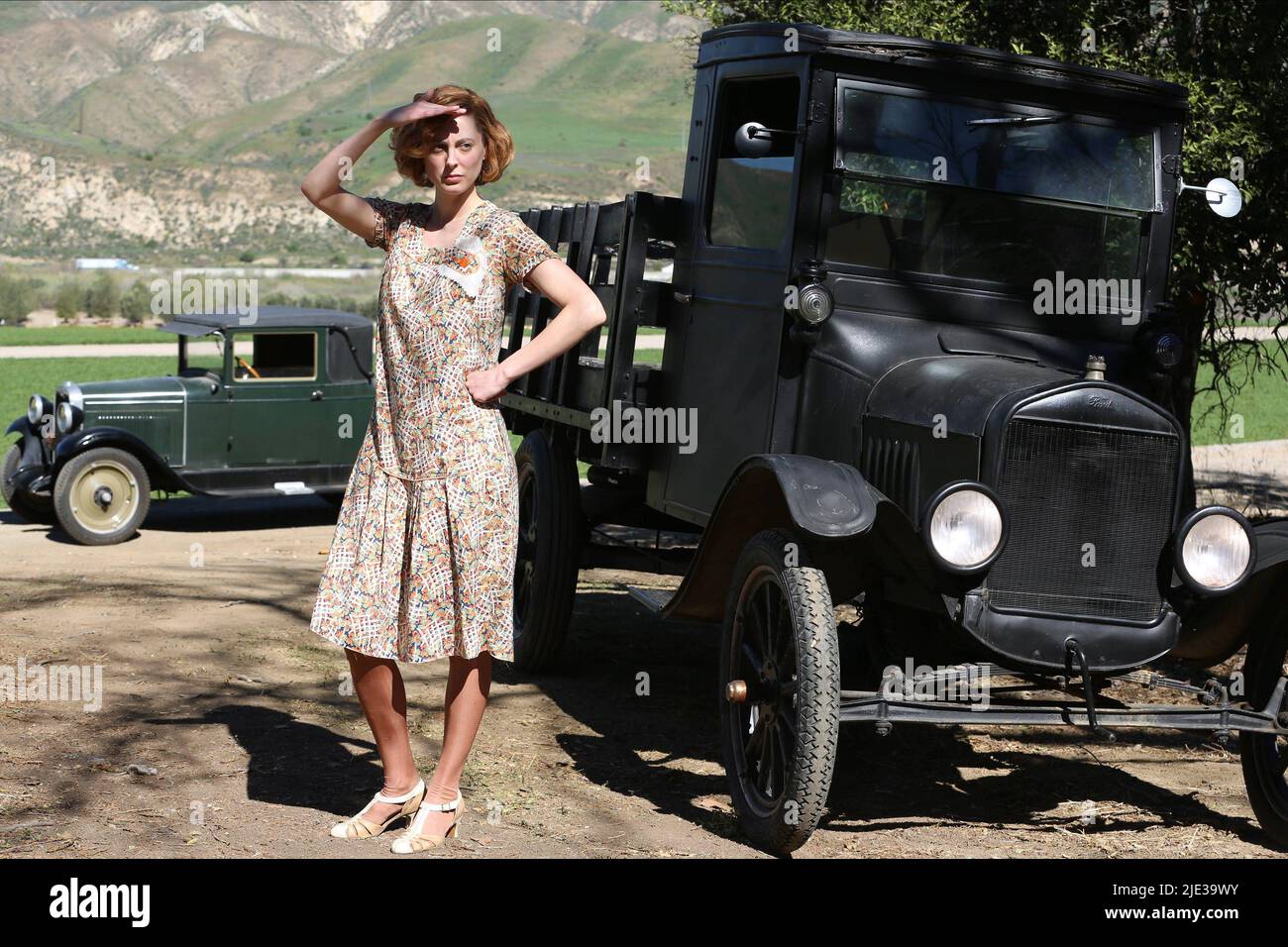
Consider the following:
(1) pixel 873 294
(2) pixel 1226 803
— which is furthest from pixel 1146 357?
(2) pixel 1226 803

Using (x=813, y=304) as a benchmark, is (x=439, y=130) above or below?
above

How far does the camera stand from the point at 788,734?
470cm

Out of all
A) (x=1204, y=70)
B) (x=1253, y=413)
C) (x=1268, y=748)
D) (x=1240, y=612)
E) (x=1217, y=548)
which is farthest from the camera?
(x=1253, y=413)

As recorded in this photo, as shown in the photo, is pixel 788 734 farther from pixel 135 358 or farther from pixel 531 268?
pixel 135 358

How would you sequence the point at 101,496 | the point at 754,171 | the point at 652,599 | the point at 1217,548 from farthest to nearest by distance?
the point at 101,496, the point at 652,599, the point at 754,171, the point at 1217,548

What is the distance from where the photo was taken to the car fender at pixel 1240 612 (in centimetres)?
491

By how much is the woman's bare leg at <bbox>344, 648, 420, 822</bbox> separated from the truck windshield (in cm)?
221

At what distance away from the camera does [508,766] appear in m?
5.61

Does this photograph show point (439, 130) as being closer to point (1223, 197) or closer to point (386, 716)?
point (386, 716)

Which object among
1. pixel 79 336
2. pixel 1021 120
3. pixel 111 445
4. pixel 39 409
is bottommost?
pixel 79 336

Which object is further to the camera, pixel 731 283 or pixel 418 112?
pixel 731 283

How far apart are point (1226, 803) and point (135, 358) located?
1080 inches

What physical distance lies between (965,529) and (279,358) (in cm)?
971

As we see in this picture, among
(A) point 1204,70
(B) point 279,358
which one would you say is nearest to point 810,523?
(A) point 1204,70
